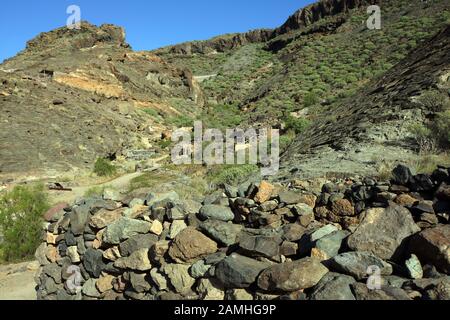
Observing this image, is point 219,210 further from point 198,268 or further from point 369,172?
point 369,172

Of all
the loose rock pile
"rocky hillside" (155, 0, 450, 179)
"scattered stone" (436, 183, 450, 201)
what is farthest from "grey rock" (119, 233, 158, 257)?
"rocky hillside" (155, 0, 450, 179)

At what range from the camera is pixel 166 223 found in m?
5.38

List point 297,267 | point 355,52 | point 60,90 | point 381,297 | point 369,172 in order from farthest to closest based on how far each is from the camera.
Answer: point 355,52 < point 60,90 < point 369,172 < point 297,267 < point 381,297

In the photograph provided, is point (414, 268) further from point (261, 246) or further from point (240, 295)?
point (240, 295)

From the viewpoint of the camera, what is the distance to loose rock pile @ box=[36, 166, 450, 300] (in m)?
3.53

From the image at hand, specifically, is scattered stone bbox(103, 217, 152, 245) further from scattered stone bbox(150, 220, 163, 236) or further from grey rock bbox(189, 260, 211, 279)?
grey rock bbox(189, 260, 211, 279)

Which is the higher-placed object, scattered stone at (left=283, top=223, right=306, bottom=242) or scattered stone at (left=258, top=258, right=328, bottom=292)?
scattered stone at (left=283, top=223, right=306, bottom=242)

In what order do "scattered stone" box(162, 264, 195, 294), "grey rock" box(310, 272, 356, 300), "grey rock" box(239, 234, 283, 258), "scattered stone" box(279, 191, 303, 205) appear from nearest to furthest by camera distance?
"grey rock" box(310, 272, 356, 300), "grey rock" box(239, 234, 283, 258), "scattered stone" box(162, 264, 195, 294), "scattered stone" box(279, 191, 303, 205)

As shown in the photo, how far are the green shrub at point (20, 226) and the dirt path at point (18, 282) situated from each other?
2.00 ft

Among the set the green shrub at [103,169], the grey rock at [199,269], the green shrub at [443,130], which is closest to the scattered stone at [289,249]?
the grey rock at [199,269]

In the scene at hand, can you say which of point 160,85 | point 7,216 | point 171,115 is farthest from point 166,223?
point 160,85

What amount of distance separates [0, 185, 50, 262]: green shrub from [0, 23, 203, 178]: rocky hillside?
9.25 meters

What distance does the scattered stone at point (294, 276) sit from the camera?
362 centimetres
